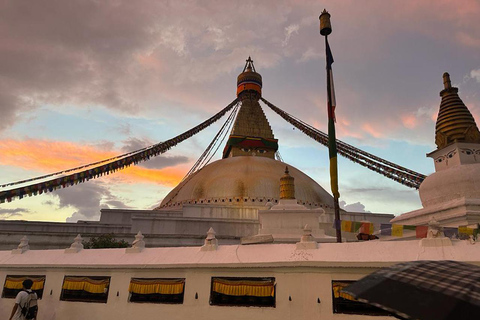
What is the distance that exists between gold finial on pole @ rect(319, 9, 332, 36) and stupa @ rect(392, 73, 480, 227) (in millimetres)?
6323

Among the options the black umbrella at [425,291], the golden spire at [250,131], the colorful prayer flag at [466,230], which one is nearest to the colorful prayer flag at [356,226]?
the colorful prayer flag at [466,230]

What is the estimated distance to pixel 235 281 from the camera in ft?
24.3

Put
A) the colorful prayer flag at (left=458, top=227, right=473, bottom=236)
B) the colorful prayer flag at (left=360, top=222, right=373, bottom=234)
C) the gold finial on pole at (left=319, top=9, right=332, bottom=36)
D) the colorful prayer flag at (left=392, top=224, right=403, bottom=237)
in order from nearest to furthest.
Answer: the colorful prayer flag at (left=458, top=227, right=473, bottom=236)
the colorful prayer flag at (left=392, top=224, right=403, bottom=237)
the colorful prayer flag at (left=360, top=222, right=373, bottom=234)
the gold finial on pole at (left=319, top=9, right=332, bottom=36)

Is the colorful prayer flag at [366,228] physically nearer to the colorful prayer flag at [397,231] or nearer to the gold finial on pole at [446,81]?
the colorful prayer flag at [397,231]

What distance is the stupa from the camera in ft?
35.4

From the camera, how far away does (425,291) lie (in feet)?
10.7

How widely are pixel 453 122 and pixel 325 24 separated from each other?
21.8ft

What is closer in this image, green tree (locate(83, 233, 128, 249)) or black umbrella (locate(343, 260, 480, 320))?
black umbrella (locate(343, 260, 480, 320))

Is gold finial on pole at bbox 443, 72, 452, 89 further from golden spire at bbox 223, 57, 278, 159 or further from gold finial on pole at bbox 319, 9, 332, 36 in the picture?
golden spire at bbox 223, 57, 278, 159

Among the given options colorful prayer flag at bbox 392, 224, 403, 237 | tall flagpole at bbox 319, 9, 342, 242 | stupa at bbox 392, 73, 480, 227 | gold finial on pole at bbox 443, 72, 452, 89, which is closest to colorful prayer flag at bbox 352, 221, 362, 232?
tall flagpole at bbox 319, 9, 342, 242

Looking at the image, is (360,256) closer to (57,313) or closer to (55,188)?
(57,313)

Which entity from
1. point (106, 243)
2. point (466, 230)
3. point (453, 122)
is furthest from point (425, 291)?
point (106, 243)

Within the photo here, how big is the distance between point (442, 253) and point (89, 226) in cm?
1779

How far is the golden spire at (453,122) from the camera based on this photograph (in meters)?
13.1
